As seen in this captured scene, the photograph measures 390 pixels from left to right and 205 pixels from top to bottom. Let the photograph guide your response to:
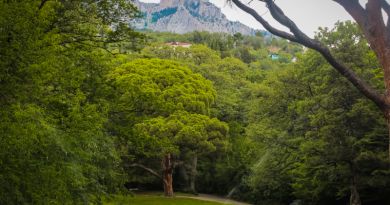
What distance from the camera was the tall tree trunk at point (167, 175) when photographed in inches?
1288

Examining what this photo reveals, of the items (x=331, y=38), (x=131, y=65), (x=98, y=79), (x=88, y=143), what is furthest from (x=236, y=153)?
(x=88, y=143)

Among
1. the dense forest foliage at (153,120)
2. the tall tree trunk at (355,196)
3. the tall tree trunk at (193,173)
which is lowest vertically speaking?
the tall tree trunk at (193,173)

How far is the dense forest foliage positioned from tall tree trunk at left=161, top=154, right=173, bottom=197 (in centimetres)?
9

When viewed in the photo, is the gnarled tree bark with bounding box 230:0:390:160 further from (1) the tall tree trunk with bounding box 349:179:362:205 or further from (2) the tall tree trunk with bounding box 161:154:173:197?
(2) the tall tree trunk with bounding box 161:154:173:197

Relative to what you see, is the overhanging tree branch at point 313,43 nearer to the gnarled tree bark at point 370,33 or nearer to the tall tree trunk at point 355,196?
the gnarled tree bark at point 370,33

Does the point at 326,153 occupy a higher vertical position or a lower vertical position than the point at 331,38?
lower

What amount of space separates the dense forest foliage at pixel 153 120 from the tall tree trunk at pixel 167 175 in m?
0.09

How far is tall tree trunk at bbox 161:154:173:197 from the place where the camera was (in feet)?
107

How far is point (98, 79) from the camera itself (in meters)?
13.9

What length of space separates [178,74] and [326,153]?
13.3m

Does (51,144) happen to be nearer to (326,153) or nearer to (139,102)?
(139,102)

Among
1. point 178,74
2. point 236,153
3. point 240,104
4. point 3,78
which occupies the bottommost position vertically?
point 236,153

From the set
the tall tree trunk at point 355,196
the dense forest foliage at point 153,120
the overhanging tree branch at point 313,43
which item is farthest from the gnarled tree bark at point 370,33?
the tall tree trunk at point 355,196

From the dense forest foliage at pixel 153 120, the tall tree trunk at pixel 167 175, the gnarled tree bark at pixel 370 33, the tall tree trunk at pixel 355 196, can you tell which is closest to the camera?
the gnarled tree bark at pixel 370 33
